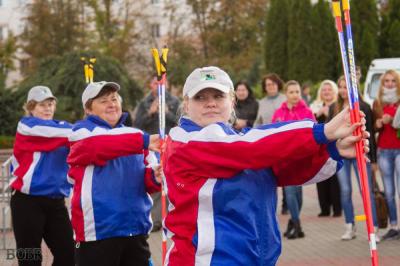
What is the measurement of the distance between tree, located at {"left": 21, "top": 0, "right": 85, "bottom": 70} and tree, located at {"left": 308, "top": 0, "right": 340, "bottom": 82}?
10.3 m

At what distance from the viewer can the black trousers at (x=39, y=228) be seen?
24.0 ft

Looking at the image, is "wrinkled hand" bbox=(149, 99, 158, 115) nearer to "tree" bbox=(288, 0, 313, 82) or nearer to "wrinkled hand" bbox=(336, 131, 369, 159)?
"wrinkled hand" bbox=(336, 131, 369, 159)

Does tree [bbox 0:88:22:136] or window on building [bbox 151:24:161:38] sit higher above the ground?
window on building [bbox 151:24:161:38]

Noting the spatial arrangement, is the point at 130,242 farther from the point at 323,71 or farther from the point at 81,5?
the point at 81,5

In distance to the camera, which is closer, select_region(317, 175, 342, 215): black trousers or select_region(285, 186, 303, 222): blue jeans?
select_region(285, 186, 303, 222): blue jeans

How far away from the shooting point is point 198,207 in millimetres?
4027

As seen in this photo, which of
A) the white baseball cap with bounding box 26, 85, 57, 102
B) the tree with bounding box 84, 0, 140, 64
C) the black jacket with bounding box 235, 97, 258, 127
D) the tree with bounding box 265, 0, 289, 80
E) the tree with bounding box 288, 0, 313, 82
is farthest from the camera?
the tree with bounding box 84, 0, 140, 64

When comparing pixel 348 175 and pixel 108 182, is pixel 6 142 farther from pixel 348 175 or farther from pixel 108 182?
pixel 108 182

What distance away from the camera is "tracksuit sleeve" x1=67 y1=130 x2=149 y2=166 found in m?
5.78

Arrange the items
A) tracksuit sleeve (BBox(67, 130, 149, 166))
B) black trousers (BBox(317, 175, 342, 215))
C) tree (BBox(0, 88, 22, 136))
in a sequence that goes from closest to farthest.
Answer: tracksuit sleeve (BBox(67, 130, 149, 166)), black trousers (BBox(317, 175, 342, 215)), tree (BBox(0, 88, 22, 136))

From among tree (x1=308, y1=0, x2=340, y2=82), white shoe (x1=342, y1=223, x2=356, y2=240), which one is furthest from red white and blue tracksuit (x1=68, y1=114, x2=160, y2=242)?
tree (x1=308, y1=0, x2=340, y2=82)

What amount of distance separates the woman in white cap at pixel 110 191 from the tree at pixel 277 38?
2971 cm

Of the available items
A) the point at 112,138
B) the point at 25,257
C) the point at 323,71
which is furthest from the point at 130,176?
the point at 323,71

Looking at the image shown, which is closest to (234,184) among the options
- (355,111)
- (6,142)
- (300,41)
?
(355,111)
